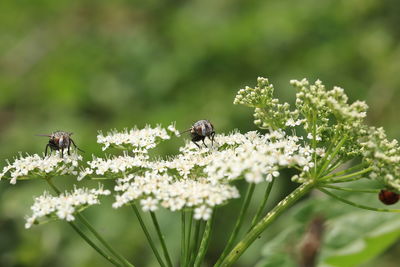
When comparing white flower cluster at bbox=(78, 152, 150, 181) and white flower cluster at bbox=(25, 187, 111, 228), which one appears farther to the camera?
white flower cluster at bbox=(78, 152, 150, 181)

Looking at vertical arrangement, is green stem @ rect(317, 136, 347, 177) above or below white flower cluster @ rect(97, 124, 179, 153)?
below

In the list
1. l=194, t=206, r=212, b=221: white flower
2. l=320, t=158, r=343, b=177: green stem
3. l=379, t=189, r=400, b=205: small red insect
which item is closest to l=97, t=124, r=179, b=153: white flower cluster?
l=194, t=206, r=212, b=221: white flower

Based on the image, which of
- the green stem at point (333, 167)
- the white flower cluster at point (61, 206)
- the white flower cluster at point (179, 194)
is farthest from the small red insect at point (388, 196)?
the white flower cluster at point (61, 206)

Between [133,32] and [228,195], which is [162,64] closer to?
[133,32]

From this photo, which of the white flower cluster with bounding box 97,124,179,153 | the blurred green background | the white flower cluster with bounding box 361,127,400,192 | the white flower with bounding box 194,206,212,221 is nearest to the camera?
the white flower with bounding box 194,206,212,221

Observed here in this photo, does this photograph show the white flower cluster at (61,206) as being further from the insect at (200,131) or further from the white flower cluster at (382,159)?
the white flower cluster at (382,159)

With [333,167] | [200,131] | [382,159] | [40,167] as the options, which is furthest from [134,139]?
[382,159]

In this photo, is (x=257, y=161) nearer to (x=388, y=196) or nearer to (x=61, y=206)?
(x=388, y=196)

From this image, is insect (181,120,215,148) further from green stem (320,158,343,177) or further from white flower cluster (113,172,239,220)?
green stem (320,158,343,177)
